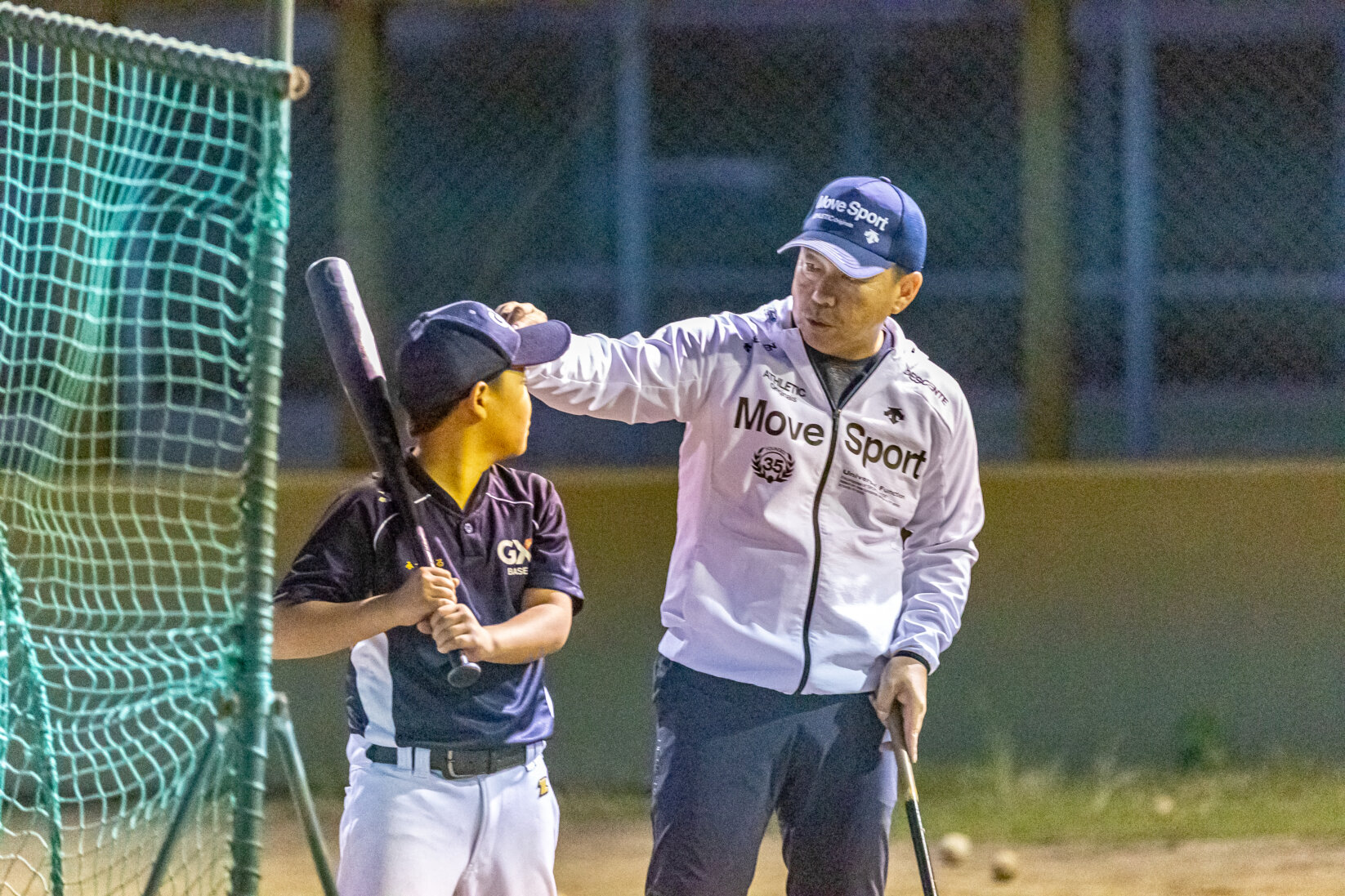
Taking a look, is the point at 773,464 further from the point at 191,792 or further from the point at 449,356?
the point at 191,792

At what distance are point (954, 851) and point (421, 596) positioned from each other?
117 inches

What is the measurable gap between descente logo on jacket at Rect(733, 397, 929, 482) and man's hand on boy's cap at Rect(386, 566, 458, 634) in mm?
855

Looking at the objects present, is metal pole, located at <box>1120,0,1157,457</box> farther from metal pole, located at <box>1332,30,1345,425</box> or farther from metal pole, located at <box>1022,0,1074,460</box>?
metal pole, located at <box>1332,30,1345,425</box>

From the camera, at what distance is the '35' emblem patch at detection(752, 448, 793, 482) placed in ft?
11.3

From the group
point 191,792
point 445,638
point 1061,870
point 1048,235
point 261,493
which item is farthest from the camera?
point 1048,235

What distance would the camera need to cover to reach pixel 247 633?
2.70 m

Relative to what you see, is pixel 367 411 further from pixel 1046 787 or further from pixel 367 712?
pixel 1046 787

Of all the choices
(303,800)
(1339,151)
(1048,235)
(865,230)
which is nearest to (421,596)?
(303,800)

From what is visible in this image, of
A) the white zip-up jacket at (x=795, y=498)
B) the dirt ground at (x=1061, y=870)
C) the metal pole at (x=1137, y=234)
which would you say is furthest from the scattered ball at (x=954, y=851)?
the white zip-up jacket at (x=795, y=498)

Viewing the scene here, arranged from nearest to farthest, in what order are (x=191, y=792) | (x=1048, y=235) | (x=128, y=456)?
(x=191, y=792) → (x=128, y=456) → (x=1048, y=235)

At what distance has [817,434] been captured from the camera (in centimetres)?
344

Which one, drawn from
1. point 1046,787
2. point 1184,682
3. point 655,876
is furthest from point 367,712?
point 1184,682

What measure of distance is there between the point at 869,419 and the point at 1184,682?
3.35 metres

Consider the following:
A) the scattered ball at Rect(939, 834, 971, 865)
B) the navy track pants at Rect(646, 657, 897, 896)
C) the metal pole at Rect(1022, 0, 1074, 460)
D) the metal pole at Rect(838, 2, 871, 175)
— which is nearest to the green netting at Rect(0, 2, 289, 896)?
the navy track pants at Rect(646, 657, 897, 896)
